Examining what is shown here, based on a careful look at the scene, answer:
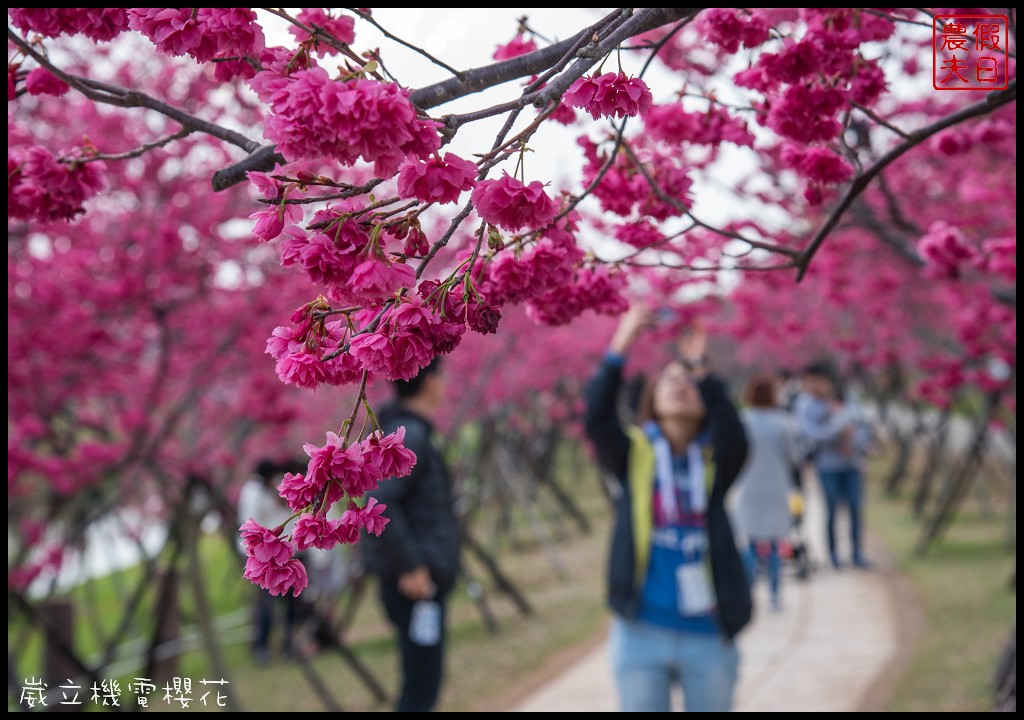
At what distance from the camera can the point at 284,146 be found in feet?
3.61

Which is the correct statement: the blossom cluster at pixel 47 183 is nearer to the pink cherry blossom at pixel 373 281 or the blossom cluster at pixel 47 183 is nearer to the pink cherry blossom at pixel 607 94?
the pink cherry blossom at pixel 373 281

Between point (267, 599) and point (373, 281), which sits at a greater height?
point (373, 281)

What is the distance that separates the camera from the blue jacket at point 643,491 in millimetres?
3234

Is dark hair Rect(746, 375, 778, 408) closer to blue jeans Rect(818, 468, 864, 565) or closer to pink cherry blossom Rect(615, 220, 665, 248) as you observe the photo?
blue jeans Rect(818, 468, 864, 565)

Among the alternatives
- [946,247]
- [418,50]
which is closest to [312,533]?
[418,50]

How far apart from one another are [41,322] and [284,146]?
176 inches

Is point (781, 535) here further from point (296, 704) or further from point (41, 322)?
point (41, 322)

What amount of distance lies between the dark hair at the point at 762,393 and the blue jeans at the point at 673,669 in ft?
14.0

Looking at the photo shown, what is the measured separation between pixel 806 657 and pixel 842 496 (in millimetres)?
3200

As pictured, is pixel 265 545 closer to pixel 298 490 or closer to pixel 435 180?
pixel 298 490

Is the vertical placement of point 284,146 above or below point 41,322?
below

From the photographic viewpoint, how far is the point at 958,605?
258 inches

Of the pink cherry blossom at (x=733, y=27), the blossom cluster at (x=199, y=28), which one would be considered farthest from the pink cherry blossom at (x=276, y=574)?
the pink cherry blossom at (x=733, y=27)

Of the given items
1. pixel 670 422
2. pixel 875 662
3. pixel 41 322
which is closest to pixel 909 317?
pixel 875 662
